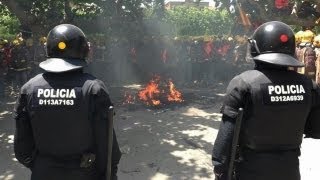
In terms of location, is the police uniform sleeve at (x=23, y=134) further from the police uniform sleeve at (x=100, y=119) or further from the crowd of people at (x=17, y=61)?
the crowd of people at (x=17, y=61)

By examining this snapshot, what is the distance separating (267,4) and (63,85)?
1183cm

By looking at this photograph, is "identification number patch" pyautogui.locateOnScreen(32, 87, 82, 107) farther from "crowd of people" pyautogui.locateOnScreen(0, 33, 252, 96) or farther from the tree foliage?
the tree foliage

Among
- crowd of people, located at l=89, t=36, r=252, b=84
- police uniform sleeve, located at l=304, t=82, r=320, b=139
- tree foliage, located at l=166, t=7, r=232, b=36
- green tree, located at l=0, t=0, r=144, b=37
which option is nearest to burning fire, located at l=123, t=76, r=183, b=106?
green tree, located at l=0, t=0, r=144, b=37

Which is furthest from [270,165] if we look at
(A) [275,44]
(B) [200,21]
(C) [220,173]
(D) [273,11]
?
(B) [200,21]

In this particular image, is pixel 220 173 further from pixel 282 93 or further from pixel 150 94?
pixel 150 94

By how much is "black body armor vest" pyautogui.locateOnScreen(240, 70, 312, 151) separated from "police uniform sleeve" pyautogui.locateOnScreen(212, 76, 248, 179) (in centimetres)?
6

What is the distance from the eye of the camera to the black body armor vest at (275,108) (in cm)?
272

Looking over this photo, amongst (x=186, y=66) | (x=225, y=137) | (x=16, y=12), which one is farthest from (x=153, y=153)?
(x=186, y=66)

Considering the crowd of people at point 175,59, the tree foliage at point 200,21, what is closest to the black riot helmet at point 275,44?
the crowd of people at point 175,59

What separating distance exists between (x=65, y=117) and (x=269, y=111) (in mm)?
1478

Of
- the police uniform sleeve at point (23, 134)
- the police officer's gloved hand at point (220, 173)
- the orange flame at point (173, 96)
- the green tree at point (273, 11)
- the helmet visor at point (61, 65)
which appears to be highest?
the green tree at point (273, 11)

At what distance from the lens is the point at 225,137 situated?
9.12 feet

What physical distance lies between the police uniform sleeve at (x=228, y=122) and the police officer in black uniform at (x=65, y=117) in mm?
772

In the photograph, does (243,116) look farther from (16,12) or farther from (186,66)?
(186,66)
